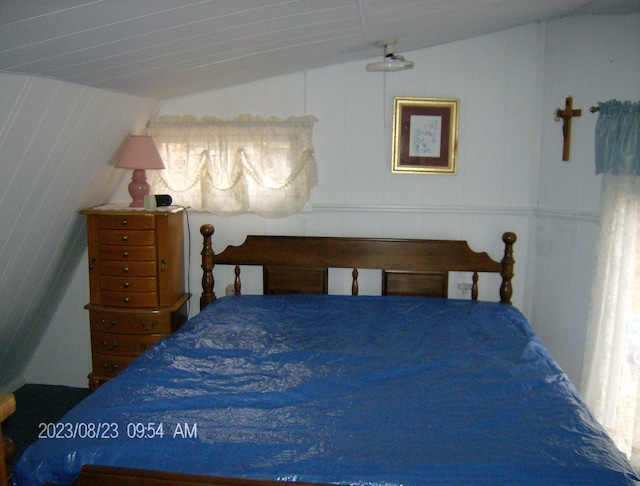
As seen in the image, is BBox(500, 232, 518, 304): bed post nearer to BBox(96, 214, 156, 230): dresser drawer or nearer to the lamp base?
BBox(96, 214, 156, 230): dresser drawer

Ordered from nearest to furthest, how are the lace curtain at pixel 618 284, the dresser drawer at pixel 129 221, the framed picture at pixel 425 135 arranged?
the lace curtain at pixel 618 284 → the dresser drawer at pixel 129 221 → the framed picture at pixel 425 135

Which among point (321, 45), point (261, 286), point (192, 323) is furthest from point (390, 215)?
point (192, 323)

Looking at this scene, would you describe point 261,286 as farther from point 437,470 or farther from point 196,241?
point 437,470

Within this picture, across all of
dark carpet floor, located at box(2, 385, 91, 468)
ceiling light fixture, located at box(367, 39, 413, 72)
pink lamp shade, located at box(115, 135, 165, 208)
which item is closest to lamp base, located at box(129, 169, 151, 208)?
pink lamp shade, located at box(115, 135, 165, 208)

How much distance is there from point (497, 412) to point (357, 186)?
1866 mm

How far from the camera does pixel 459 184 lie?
3299 mm

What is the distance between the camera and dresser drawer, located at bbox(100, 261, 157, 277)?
2947mm

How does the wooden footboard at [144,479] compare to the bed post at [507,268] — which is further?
the bed post at [507,268]

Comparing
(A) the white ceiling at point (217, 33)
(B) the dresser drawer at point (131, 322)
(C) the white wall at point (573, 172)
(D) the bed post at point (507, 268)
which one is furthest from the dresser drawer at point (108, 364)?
(C) the white wall at point (573, 172)

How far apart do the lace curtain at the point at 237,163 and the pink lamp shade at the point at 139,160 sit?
0.27 meters

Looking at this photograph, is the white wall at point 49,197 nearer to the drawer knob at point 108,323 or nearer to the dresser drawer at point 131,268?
the dresser drawer at point 131,268

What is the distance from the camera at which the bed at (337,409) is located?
1.45 meters

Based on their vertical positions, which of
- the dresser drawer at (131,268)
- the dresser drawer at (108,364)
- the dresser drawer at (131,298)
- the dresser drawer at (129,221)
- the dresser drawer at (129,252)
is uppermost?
the dresser drawer at (129,221)

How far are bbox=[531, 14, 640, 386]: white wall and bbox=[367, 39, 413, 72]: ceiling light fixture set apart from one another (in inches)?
41.0
